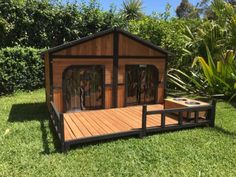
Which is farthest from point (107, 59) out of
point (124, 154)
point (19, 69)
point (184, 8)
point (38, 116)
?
point (184, 8)

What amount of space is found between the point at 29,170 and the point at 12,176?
1.07 ft

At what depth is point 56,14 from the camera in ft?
52.2

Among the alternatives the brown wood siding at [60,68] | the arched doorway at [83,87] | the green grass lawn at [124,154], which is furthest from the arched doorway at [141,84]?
the green grass lawn at [124,154]

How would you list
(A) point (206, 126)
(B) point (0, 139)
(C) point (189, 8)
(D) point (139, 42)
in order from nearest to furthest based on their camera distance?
(B) point (0, 139), (A) point (206, 126), (D) point (139, 42), (C) point (189, 8)

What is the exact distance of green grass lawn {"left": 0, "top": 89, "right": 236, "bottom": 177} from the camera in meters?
4.95

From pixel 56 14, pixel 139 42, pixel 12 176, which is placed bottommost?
pixel 12 176

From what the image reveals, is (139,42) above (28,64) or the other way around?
above

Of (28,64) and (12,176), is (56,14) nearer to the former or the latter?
(28,64)

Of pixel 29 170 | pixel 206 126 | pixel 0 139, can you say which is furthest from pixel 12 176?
pixel 206 126

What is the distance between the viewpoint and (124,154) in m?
5.65

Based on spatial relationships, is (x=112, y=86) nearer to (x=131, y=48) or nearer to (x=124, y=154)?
(x=131, y=48)

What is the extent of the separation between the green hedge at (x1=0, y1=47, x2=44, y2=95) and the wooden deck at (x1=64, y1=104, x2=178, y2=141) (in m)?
5.49

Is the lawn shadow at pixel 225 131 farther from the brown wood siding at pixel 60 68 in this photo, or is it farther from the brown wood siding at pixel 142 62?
the brown wood siding at pixel 60 68

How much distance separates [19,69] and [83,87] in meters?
5.29
